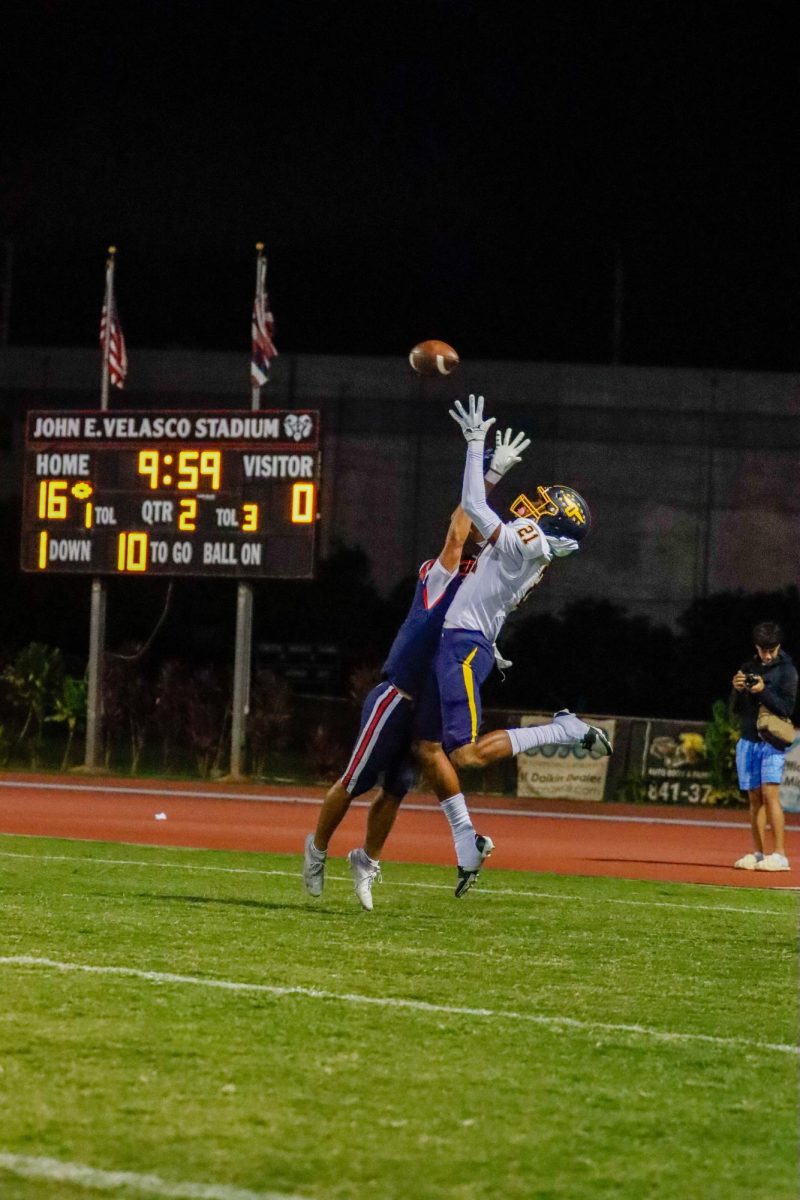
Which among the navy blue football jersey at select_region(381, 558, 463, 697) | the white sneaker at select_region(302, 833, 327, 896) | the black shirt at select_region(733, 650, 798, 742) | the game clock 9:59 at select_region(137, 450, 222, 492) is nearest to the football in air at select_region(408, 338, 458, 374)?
the navy blue football jersey at select_region(381, 558, 463, 697)

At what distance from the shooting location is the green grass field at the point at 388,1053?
15.6 feet

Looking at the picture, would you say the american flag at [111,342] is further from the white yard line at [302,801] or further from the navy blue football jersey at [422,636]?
the navy blue football jersey at [422,636]

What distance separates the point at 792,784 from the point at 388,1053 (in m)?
20.0

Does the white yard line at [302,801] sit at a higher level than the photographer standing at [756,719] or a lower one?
lower

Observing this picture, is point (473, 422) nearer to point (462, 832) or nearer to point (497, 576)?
point (497, 576)

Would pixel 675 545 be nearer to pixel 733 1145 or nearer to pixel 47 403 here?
pixel 47 403

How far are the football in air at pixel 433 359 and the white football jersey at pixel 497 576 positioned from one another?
200 cm

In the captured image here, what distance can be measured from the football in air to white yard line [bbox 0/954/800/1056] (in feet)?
17.4

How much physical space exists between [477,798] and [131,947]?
61.1ft

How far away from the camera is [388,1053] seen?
20.3 ft

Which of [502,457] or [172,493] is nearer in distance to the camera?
[502,457]

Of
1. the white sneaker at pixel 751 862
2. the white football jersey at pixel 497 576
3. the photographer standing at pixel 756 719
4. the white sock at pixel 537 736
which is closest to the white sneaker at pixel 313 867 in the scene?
the white sock at pixel 537 736

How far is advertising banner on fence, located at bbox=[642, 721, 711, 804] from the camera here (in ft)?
87.9

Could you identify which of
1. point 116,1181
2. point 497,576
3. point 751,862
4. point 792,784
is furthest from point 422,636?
point 792,784
